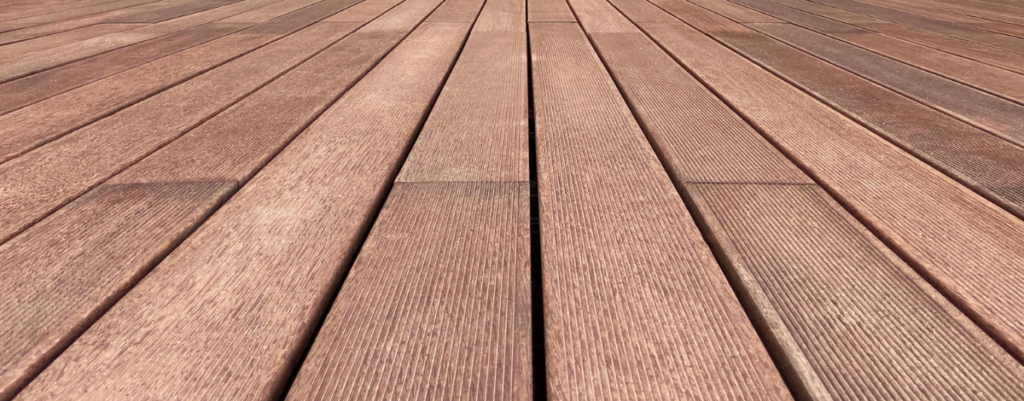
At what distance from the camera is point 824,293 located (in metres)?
0.57

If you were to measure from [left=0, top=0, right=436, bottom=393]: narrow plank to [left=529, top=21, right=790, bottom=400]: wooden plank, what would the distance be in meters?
0.51

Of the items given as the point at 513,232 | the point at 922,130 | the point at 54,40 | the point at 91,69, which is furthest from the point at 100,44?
the point at 922,130

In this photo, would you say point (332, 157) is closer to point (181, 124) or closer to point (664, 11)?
point (181, 124)

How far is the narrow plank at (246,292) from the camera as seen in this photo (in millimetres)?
470

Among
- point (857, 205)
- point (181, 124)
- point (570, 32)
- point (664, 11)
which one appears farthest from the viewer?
point (664, 11)

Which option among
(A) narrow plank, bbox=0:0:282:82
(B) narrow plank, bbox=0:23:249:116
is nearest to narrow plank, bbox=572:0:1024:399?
(B) narrow plank, bbox=0:23:249:116

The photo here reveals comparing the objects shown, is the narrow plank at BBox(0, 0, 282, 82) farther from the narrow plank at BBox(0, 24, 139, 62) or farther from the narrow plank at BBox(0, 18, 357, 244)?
the narrow plank at BBox(0, 18, 357, 244)

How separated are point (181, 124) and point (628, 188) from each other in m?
0.92

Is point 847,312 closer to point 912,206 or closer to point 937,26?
point 912,206

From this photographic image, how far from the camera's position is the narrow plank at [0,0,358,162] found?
0.99 metres

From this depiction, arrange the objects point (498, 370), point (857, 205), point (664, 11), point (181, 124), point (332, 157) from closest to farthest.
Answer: point (498, 370) → point (857, 205) → point (332, 157) → point (181, 124) → point (664, 11)

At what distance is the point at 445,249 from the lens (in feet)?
→ 2.10

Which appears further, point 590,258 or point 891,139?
point 891,139

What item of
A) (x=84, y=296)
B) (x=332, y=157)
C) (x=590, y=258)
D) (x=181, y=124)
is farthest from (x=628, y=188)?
(x=181, y=124)
